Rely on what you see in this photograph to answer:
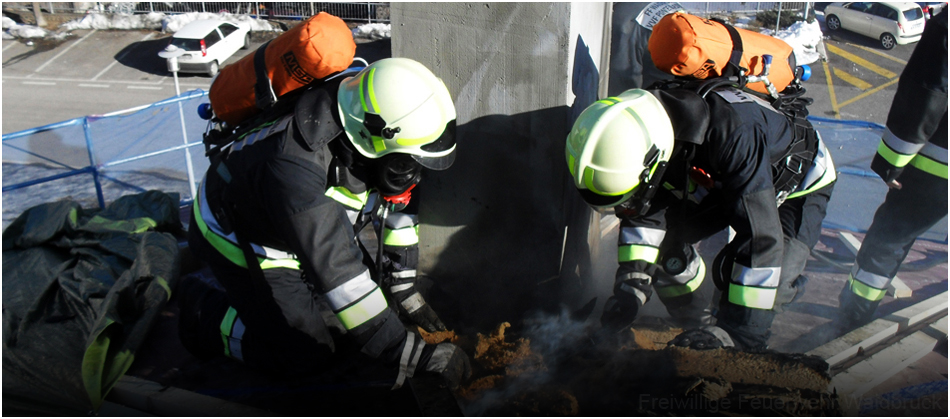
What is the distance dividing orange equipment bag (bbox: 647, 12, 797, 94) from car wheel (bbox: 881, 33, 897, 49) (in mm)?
14830

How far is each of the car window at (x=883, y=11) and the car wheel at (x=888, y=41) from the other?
0.56m

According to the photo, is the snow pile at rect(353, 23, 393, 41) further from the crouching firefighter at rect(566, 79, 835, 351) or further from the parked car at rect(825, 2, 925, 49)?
the crouching firefighter at rect(566, 79, 835, 351)

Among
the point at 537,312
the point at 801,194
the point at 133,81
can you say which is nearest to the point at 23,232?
the point at 537,312

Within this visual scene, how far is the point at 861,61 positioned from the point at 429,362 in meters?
15.8

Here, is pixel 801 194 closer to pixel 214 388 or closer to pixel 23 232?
pixel 214 388

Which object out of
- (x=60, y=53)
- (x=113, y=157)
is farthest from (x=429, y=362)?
(x=60, y=53)

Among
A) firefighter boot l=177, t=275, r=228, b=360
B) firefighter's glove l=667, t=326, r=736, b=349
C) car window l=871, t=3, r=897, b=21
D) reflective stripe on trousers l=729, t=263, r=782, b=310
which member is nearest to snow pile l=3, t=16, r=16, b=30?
firefighter boot l=177, t=275, r=228, b=360

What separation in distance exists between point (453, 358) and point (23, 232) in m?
3.51

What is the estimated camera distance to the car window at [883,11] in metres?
14.2

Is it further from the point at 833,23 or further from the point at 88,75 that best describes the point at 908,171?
the point at 88,75

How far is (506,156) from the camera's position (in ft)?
10.7

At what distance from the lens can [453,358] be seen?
2.78 metres

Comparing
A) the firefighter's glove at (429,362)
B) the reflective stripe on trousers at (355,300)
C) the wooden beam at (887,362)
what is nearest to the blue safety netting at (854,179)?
the wooden beam at (887,362)

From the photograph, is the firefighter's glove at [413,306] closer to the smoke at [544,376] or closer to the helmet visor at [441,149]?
the smoke at [544,376]
